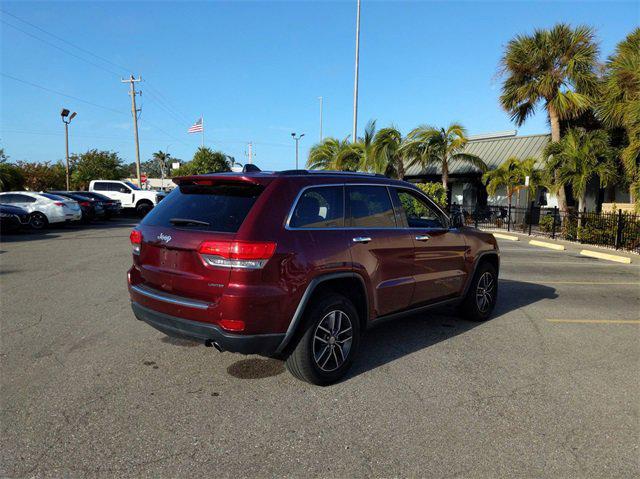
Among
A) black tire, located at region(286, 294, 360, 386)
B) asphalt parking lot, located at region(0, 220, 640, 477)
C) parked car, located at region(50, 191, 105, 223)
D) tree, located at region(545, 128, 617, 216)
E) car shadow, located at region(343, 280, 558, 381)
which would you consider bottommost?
asphalt parking lot, located at region(0, 220, 640, 477)

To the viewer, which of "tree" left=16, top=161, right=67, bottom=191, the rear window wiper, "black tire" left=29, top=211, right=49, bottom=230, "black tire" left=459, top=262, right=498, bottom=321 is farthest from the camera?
"tree" left=16, top=161, right=67, bottom=191

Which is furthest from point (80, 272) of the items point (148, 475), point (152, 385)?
point (148, 475)

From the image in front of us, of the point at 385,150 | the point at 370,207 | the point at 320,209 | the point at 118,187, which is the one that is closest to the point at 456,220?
the point at 370,207

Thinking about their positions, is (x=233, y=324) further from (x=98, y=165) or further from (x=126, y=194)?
(x=98, y=165)

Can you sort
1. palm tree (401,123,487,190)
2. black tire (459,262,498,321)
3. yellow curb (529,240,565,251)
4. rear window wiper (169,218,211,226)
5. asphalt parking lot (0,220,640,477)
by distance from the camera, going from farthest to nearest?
palm tree (401,123,487,190), yellow curb (529,240,565,251), black tire (459,262,498,321), rear window wiper (169,218,211,226), asphalt parking lot (0,220,640,477)

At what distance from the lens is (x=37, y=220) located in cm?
1838

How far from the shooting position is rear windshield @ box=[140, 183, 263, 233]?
12.6 feet

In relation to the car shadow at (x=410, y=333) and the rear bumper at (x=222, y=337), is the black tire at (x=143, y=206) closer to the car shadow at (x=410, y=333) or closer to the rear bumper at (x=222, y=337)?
the car shadow at (x=410, y=333)

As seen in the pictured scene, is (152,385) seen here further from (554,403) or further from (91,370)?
(554,403)

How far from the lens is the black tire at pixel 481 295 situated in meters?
6.06

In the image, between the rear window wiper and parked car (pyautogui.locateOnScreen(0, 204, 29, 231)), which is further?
parked car (pyautogui.locateOnScreen(0, 204, 29, 231))

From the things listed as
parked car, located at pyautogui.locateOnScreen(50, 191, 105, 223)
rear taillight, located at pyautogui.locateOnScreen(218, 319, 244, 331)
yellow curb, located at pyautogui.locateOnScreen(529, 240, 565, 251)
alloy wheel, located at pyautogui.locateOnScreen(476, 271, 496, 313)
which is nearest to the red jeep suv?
rear taillight, located at pyautogui.locateOnScreen(218, 319, 244, 331)

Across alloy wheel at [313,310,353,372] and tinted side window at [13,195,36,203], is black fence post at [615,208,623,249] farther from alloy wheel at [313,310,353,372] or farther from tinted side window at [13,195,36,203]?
tinted side window at [13,195,36,203]

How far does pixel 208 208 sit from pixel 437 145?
23508 mm
